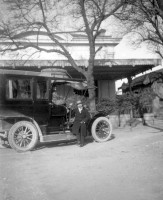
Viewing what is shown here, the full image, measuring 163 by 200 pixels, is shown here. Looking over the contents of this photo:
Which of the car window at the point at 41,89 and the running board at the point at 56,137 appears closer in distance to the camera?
the running board at the point at 56,137

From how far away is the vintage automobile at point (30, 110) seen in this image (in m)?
7.99

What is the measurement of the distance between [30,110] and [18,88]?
773 mm

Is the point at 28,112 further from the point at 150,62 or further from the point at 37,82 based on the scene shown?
the point at 150,62

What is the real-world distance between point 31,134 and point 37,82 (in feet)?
5.41

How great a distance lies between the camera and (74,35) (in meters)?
22.6

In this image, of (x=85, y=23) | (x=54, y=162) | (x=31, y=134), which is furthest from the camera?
(x=85, y=23)

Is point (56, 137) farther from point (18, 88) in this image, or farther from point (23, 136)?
point (18, 88)

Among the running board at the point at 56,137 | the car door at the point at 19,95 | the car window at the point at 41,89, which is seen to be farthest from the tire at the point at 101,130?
the car door at the point at 19,95

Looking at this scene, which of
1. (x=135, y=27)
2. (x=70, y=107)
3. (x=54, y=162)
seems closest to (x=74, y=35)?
(x=135, y=27)

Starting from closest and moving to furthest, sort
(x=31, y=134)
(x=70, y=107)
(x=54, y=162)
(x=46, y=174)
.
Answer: (x=46, y=174) < (x=54, y=162) < (x=31, y=134) < (x=70, y=107)

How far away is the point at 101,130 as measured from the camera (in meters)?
9.65

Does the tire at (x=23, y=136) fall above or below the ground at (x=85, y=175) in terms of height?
above

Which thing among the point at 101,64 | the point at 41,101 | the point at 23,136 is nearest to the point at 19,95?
the point at 41,101

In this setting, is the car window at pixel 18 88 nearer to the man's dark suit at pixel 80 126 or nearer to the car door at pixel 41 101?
the car door at pixel 41 101
